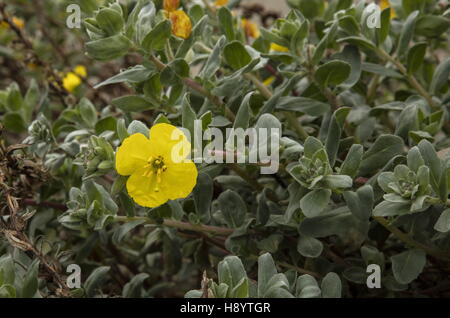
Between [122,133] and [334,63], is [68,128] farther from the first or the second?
[334,63]

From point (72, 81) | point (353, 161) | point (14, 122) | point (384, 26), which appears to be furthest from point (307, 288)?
point (72, 81)

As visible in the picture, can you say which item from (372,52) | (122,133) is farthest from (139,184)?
→ (372,52)

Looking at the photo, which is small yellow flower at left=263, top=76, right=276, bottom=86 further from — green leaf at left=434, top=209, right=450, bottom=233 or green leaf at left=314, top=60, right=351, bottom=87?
green leaf at left=434, top=209, right=450, bottom=233

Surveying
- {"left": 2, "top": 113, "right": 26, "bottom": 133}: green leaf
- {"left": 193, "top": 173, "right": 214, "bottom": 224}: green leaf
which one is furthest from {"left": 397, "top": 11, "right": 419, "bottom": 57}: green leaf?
{"left": 2, "top": 113, "right": 26, "bottom": 133}: green leaf

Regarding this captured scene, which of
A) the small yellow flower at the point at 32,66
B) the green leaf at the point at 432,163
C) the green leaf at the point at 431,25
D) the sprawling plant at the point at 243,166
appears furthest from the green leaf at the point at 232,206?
the small yellow flower at the point at 32,66
